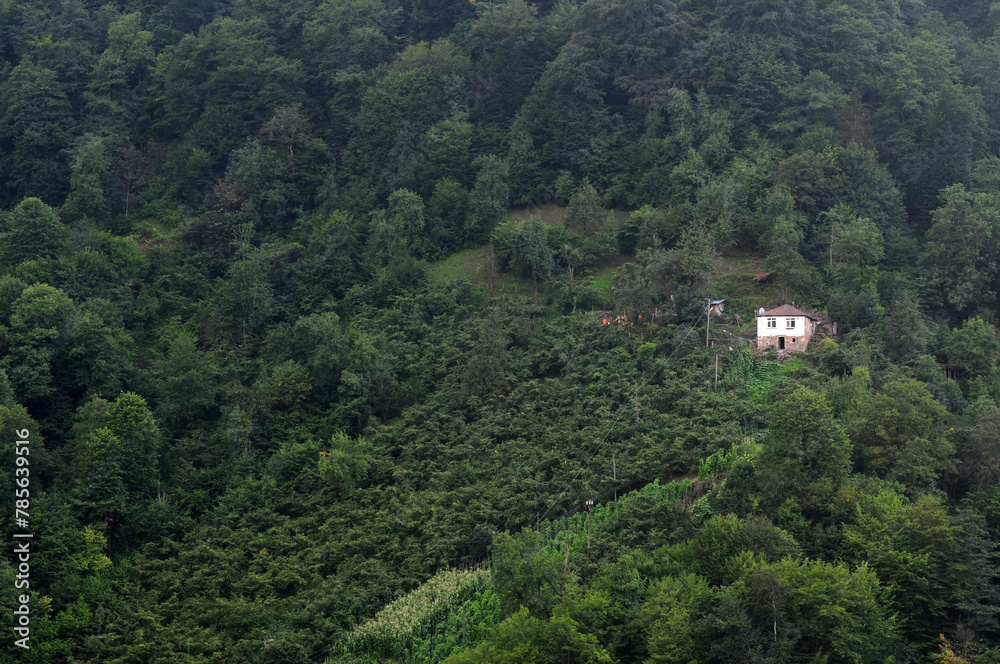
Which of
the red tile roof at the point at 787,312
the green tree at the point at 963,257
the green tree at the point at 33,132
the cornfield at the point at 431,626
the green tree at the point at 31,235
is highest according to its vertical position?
the green tree at the point at 33,132

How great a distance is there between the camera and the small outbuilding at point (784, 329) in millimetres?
51156

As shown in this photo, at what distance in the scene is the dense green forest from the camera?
127ft

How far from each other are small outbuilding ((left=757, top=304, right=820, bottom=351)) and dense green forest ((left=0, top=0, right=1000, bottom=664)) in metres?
1.85

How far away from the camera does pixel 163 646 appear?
134ft

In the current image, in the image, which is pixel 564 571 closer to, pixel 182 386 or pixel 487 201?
pixel 182 386

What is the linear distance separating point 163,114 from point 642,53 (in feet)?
96.8

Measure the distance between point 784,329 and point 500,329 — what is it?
12.8 m

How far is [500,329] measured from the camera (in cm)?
5316

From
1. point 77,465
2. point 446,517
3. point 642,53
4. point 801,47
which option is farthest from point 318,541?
point 801,47

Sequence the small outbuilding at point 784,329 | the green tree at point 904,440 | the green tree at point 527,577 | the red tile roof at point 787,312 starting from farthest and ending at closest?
the red tile roof at point 787,312
the small outbuilding at point 784,329
the green tree at point 904,440
the green tree at point 527,577

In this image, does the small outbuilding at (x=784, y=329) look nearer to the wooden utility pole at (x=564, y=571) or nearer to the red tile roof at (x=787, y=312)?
the red tile roof at (x=787, y=312)

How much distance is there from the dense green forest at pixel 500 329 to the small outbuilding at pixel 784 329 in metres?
1.85

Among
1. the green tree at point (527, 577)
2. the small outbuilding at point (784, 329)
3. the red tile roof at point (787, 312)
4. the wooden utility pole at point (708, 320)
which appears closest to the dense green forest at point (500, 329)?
the green tree at point (527, 577)

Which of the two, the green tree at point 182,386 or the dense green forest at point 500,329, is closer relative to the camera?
the dense green forest at point 500,329
